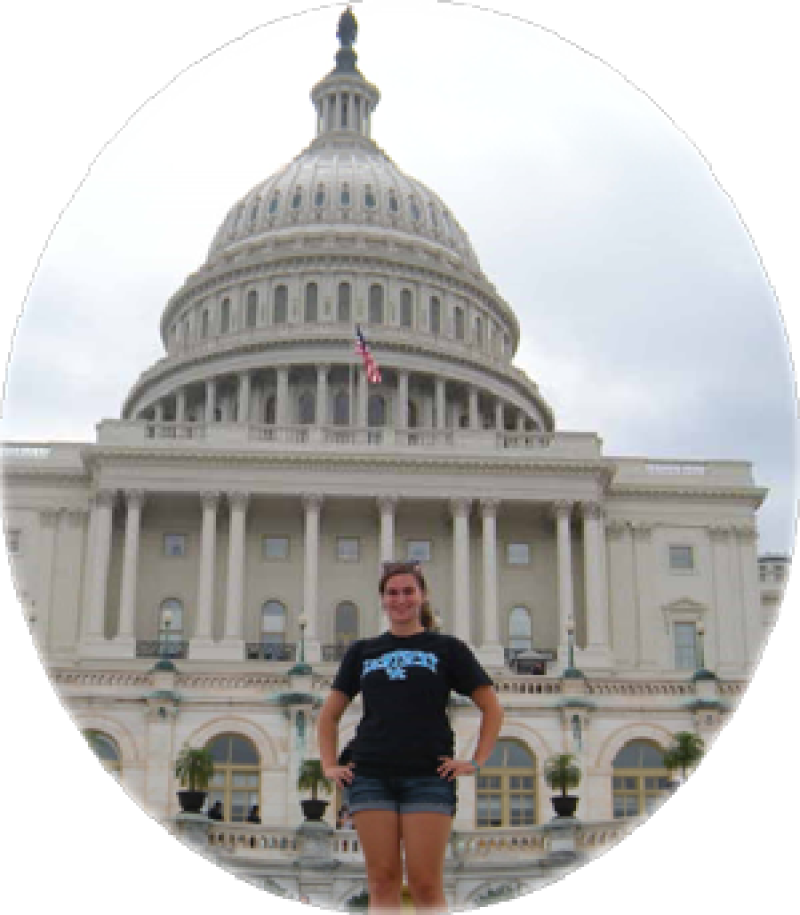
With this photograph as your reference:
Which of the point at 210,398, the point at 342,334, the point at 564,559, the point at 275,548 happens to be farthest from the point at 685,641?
the point at 342,334

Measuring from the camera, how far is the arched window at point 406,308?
57.9 metres

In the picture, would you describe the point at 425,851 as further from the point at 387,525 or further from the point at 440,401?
the point at 440,401

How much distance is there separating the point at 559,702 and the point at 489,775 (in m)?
2.48

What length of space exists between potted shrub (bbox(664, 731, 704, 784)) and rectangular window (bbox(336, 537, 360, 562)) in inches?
1392

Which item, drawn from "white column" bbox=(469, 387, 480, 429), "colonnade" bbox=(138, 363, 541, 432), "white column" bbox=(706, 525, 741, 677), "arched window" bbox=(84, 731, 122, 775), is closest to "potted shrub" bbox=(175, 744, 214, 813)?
"arched window" bbox=(84, 731, 122, 775)

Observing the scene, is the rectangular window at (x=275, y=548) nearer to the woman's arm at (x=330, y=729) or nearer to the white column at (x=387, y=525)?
the white column at (x=387, y=525)

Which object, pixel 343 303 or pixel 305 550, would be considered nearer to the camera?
pixel 305 550

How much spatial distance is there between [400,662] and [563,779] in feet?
8.99

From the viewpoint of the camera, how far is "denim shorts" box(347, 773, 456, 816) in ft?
25.1

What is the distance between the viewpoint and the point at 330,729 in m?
8.06

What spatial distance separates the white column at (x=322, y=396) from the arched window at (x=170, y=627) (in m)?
8.44

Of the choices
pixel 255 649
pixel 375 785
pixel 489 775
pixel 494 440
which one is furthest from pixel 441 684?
pixel 494 440

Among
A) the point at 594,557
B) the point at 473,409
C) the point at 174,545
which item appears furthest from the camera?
the point at 174,545

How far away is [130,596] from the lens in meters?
43.0
